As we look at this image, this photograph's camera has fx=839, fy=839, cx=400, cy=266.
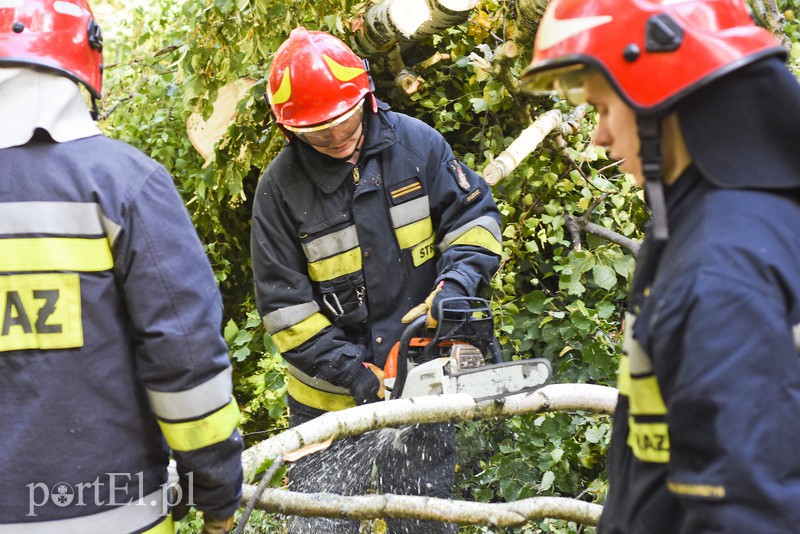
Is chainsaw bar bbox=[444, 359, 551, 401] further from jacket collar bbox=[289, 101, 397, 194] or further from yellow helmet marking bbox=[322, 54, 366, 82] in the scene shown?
yellow helmet marking bbox=[322, 54, 366, 82]

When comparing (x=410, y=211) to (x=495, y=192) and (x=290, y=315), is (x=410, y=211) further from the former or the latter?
(x=495, y=192)

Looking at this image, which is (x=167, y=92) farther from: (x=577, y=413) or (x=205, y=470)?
(x=205, y=470)

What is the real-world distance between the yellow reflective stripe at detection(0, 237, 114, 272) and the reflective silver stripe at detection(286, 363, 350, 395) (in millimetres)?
1993

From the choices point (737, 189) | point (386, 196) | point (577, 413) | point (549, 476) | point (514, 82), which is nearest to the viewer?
point (737, 189)

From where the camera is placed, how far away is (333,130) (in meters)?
3.55

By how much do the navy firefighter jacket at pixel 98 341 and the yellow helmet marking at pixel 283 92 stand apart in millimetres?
1587

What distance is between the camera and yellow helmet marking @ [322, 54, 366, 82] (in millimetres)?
3541

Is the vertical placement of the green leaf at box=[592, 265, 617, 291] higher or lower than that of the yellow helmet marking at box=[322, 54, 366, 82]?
lower

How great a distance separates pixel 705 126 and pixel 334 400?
106 inches

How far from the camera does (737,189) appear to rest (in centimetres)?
143

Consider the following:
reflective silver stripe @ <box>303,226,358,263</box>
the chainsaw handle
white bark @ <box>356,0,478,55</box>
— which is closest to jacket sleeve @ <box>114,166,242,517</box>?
the chainsaw handle

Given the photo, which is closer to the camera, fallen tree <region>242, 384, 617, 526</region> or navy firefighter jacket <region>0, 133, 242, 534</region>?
navy firefighter jacket <region>0, 133, 242, 534</region>

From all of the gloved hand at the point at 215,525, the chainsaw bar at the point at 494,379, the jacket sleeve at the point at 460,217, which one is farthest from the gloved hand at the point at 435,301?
the gloved hand at the point at 215,525

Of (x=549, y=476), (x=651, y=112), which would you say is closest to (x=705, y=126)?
(x=651, y=112)
